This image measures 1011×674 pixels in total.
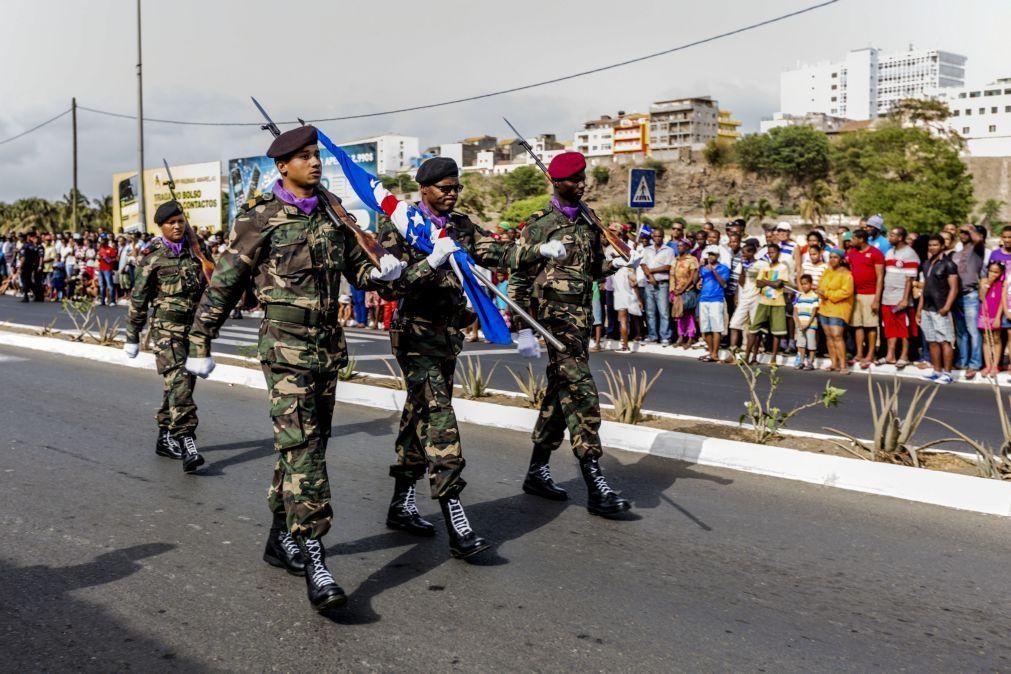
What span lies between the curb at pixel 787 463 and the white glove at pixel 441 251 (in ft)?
11.1

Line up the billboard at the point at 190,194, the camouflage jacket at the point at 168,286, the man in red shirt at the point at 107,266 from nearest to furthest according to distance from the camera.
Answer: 1. the camouflage jacket at the point at 168,286
2. the man in red shirt at the point at 107,266
3. the billboard at the point at 190,194

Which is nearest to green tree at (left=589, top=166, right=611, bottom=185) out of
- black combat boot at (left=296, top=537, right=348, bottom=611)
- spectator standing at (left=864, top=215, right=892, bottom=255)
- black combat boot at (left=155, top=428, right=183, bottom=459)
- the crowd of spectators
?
the crowd of spectators

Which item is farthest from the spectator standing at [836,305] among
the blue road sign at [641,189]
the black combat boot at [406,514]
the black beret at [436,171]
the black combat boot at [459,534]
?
the black combat boot at [459,534]

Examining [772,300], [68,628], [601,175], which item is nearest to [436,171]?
[68,628]

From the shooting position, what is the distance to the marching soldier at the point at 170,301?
7352 mm

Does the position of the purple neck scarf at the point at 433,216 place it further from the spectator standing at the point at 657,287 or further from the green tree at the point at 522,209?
the green tree at the point at 522,209

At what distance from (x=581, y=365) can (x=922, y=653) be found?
2510 millimetres

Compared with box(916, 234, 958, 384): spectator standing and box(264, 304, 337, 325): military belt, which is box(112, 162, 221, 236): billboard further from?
box(264, 304, 337, 325): military belt

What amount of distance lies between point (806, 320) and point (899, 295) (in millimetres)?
1169

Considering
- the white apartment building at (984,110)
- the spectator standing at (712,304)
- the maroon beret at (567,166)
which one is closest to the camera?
the maroon beret at (567,166)

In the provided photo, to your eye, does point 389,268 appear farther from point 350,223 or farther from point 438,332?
point 438,332

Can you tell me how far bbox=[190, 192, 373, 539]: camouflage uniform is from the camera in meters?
4.30

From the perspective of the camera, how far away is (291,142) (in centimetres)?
→ 438

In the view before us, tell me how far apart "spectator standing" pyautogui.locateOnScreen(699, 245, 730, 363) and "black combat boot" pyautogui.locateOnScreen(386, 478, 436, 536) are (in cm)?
931
